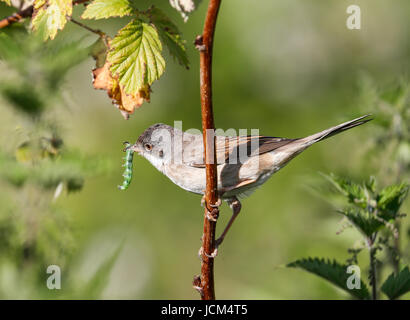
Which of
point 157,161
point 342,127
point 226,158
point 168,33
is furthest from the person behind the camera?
point 157,161

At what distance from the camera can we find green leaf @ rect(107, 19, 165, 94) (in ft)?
6.68

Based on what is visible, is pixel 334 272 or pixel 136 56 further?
pixel 334 272

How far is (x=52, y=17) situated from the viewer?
2.04 metres

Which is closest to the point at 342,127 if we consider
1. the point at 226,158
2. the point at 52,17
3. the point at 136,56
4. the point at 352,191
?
the point at 352,191

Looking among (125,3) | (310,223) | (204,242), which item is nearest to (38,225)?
(204,242)

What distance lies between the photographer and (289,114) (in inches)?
222

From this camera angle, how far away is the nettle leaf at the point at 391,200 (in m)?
2.36

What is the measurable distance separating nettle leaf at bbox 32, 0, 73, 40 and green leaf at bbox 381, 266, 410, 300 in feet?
5.19

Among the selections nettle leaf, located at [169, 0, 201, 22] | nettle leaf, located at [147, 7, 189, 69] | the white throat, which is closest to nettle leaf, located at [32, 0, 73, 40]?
nettle leaf, located at [147, 7, 189, 69]

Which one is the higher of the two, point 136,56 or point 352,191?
point 136,56

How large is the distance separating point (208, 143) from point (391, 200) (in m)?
0.94

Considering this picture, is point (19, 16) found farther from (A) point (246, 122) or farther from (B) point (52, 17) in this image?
(A) point (246, 122)

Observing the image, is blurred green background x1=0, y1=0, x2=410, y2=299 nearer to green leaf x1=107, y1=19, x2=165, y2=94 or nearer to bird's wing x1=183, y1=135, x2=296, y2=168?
bird's wing x1=183, y1=135, x2=296, y2=168
